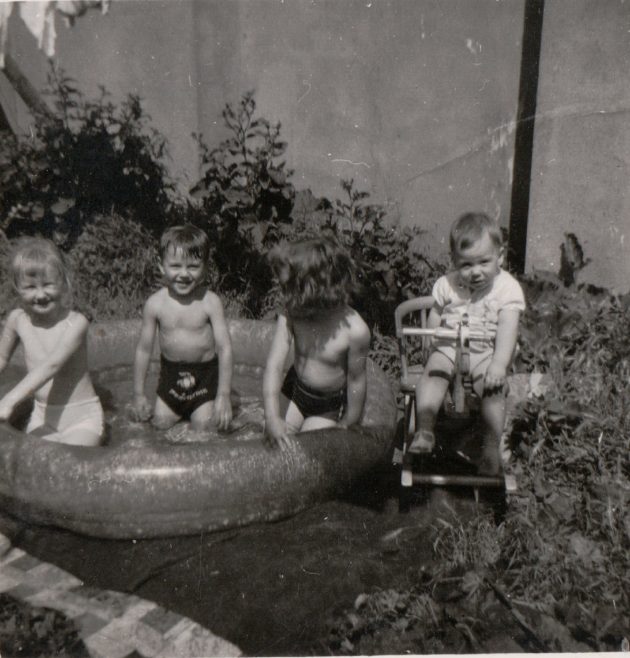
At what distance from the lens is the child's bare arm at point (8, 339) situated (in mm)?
3451

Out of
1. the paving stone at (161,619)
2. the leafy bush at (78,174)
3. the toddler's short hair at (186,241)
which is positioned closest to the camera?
the paving stone at (161,619)

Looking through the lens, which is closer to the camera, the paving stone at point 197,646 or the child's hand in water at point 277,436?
the paving stone at point 197,646

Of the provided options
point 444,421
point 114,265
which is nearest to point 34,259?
point 444,421

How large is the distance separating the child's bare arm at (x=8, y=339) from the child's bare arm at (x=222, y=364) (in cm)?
94

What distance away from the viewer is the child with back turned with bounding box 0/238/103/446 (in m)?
3.28

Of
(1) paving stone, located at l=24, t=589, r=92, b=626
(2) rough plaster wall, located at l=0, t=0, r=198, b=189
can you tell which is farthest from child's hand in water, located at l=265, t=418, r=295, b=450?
(2) rough plaster wall, located at l=0, t=0, r=198, b=189

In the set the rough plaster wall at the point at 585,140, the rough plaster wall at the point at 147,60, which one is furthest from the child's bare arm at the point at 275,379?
the rough plaster wall at the point at 147,60

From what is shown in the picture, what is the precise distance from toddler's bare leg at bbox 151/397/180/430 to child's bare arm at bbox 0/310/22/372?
81 centimetres

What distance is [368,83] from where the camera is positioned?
518 cm

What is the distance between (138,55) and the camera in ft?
20.6

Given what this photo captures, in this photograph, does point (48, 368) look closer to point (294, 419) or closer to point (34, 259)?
point (34, 259)

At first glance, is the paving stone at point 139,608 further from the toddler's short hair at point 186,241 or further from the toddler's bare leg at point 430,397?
the toddler's short hair at point 186,241

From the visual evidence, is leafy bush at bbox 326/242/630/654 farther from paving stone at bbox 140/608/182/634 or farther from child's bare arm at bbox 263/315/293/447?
child's bare arm at bbox 263/315/293/447

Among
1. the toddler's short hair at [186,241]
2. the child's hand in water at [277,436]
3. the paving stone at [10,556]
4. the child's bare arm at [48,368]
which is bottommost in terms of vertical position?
the paving stone at [10,556]
